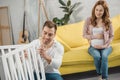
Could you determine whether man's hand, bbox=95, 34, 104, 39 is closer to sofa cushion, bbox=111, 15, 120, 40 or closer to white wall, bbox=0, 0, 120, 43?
sofa cushion, bbox=111, 15, 120, 40

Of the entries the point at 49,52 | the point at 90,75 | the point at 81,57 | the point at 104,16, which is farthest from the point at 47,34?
the point at 90,75

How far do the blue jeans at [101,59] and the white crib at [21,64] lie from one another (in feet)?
4.12

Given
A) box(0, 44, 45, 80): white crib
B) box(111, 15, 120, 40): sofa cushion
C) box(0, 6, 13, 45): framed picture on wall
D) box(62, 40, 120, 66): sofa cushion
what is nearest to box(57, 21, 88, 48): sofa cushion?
box(62, 40, 120, 66): sofa cushion

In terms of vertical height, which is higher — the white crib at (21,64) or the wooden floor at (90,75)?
the white crib at (21,64)

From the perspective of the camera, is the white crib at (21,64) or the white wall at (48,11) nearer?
the white crib at (21,64)

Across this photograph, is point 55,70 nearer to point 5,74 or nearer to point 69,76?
point 5,74

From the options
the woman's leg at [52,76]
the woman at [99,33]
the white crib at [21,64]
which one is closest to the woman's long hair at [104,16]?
the woman at [99,33]

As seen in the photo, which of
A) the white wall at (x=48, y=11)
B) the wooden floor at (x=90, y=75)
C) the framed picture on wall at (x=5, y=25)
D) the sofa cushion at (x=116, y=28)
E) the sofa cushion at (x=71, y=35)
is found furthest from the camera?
the framed picture on wall at (x=5, y=25)

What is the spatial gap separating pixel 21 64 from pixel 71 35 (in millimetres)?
2169

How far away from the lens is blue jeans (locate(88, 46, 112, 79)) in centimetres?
312

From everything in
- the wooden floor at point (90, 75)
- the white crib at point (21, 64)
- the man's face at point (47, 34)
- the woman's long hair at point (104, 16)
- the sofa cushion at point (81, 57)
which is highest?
the woman's long hair at point (104, 16)

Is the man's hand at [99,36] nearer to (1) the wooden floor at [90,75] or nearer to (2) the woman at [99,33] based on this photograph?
(2) the woman at [99,33]

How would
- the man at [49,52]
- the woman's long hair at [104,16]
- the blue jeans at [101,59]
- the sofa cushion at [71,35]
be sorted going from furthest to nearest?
1. the sofa cushion at [71,35]
2. the woman's long hair at [104,16]
3. the blue jeans at [101,59]
4. the man at [49,52]

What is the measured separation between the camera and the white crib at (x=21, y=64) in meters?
1.63
